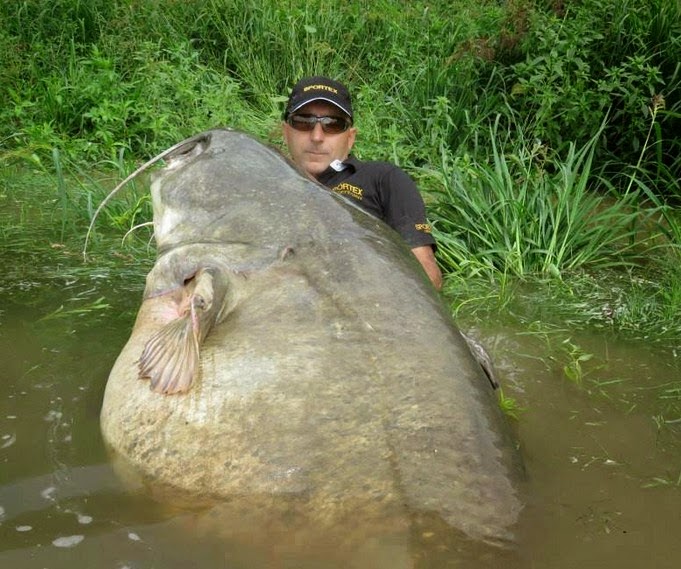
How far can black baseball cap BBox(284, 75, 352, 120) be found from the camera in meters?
3.99

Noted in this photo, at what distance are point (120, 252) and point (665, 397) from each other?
2624 mm

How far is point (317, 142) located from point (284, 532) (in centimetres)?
240

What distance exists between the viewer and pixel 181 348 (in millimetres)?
2146

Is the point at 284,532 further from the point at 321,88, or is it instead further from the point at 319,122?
the point at 321,88

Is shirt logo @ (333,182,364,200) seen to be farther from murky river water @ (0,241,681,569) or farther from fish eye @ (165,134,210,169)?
fish eye @ (165,134,210,169)

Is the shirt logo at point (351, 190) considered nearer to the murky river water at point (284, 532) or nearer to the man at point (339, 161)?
the man at point (339, 161)

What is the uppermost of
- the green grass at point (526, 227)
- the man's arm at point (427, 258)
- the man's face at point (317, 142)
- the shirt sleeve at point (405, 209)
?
the man's face at point (317, 142)

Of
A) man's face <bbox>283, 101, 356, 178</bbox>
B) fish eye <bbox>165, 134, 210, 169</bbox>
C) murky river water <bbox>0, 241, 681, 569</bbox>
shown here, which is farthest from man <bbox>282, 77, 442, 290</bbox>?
fish eye <bbox>165, 134, 210, 169</bbox>

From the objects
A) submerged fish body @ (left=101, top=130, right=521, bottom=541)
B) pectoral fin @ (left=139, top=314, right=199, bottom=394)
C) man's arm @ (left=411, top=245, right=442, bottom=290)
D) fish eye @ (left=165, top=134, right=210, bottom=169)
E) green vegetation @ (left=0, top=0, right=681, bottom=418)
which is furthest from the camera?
green vegetation @ (left=0, top=0, right=681, bottom=418)

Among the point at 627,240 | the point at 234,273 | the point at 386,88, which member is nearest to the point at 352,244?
the point at 234,273

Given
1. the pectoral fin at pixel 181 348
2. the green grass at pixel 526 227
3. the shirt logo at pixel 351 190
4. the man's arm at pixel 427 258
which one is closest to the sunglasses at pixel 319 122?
the shirt logo at pixel 351 190

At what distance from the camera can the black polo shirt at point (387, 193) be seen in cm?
382

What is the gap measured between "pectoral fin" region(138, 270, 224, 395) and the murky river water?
0.93 ft

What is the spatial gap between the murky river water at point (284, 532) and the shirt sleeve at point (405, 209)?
0.48 m
